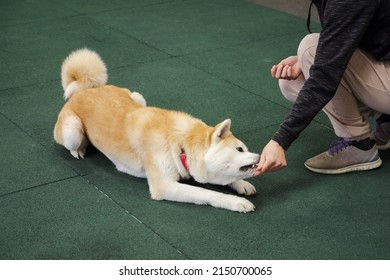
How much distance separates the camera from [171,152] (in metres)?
2.59

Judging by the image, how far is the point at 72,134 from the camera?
9.51 ft

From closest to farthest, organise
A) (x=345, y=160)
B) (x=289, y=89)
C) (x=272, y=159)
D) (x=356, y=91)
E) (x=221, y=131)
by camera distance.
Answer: (x=272, y=159), (x=221, y=131), (x=356, y=91), (x=345, y=160), (x=289, y=89)

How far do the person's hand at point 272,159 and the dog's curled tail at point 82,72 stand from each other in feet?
3.91

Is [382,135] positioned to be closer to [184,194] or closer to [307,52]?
[307,52]

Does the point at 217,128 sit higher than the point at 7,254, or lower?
higher

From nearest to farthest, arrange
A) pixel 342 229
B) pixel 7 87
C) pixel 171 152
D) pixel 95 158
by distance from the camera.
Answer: pixel 342 229, pixel 171 152, pixel 95 158, pixel 7 87

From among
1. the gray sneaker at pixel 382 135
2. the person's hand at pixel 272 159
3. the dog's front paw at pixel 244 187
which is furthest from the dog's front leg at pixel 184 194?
the gray sneaker at pixel 382 135

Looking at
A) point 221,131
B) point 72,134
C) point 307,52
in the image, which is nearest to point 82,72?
point 72,134

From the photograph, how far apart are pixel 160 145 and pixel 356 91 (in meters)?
0.89

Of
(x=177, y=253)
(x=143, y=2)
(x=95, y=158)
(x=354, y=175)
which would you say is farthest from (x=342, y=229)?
(x=143, y=2)

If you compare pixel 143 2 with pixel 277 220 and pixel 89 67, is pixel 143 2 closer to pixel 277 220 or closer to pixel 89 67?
pixel 89 67

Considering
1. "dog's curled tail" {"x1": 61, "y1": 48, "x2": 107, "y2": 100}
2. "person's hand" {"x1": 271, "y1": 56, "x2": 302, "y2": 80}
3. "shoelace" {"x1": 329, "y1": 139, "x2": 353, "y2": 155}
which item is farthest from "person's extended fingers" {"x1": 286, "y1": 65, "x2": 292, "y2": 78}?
"dog's curled tail" {"x1": 61, "y1": 48, "x2": 107, "y2": 100}

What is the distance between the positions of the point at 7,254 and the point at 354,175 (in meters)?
1.54

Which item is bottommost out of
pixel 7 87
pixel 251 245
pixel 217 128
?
pixel 7 87
